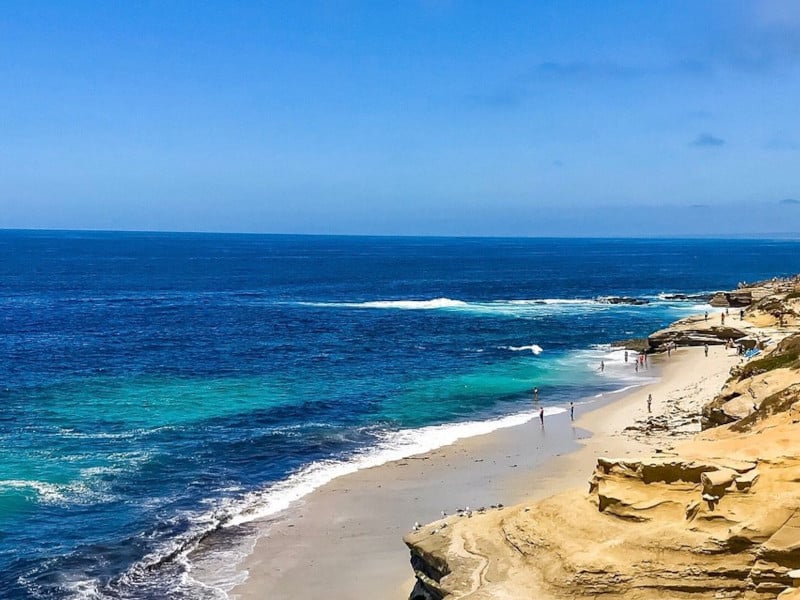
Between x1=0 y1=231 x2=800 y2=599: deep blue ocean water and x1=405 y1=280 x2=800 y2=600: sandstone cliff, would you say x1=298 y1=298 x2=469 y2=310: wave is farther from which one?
x1=405 y1=280 x2=800 y2=600: sandstone cliff

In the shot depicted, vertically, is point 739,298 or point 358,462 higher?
point 739,298

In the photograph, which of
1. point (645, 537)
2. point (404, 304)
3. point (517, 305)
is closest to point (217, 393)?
point (645, 537)

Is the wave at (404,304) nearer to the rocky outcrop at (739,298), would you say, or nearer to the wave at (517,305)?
the wave at (517,305)

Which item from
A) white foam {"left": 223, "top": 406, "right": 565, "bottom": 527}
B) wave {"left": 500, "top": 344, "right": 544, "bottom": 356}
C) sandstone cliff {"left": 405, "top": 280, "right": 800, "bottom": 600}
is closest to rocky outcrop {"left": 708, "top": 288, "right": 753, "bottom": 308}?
wave {"left": 500, "top": 344, "right": 544, "bottom": 356}

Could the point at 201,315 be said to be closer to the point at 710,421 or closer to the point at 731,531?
the point at 710,421

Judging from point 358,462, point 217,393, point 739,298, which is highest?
point 739,298

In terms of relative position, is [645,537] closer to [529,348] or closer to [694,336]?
[529,348]

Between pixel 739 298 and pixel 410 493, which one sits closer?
pixel 410 493

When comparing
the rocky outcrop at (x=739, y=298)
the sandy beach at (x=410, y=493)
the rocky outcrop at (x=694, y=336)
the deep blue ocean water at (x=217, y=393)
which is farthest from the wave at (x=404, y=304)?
the sandy beach at (x=410, y=493)
